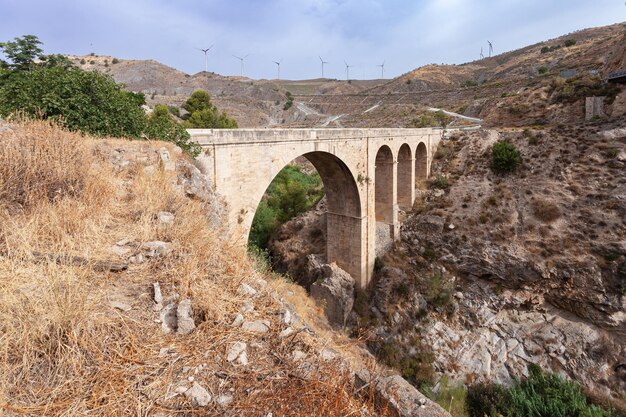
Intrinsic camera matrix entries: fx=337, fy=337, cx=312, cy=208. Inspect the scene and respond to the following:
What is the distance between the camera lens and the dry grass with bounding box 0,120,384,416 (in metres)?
1.98

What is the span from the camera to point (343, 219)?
16016mm

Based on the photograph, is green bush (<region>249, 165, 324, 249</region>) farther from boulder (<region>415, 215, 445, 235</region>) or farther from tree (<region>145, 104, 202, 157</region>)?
tree (<region>145, 104, 202, 157</region>)

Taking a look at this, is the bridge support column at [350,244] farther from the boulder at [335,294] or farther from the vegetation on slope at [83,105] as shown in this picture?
the vegetation on slope at [83,105]

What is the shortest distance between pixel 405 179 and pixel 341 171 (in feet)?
21.4

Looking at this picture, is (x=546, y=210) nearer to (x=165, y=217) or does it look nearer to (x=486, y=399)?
(x=486, y=399)

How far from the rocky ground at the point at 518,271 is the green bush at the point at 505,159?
0.40 m

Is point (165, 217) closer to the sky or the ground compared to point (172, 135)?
closer to the ground

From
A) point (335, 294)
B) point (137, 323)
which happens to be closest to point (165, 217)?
point (137, 323)

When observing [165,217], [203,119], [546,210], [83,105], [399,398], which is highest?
[203,119]

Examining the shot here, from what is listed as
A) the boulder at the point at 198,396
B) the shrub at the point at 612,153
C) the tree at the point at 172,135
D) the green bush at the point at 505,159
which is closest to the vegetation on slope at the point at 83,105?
the tree at the point at 172,135

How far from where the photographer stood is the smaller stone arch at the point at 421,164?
2066 cm

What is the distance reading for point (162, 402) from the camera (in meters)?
2.00

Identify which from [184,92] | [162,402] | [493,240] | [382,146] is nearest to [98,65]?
[184,92]

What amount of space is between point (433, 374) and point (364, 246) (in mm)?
Result: 5831
